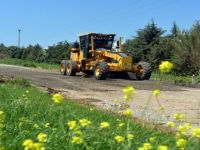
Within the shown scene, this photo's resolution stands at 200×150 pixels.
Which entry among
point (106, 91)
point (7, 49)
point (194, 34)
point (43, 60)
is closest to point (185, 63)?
point (194, 34)

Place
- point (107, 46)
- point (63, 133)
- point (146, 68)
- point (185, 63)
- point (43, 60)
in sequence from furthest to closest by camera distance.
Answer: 1. point (43, 60)
2. point (185, 63)
3. point (107, 46)
4. point (146, 68)
5. point (63, 133)

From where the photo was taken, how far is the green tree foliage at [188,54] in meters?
41.3

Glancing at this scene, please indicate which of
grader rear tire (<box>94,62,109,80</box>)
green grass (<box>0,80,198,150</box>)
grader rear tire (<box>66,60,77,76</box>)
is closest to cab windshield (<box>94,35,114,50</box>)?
grader rear tire (<box>66,60,77,76</box>)

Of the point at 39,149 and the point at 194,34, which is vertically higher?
the point at 194,34

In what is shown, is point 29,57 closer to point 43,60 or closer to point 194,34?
point 43,60

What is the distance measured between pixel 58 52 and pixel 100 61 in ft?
136

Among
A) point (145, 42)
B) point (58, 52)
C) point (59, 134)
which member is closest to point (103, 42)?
point (145, 42)

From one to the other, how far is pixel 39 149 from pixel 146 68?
25.3 meters

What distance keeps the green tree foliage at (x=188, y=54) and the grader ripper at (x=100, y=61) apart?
1144 cm

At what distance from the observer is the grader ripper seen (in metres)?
28.2

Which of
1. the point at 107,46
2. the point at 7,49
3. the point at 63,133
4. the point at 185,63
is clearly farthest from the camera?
the point at 7,49

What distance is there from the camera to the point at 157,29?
54.5m

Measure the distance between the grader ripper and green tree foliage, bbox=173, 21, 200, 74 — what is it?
1144 centimetres

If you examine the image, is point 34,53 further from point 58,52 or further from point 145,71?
point 145,71
